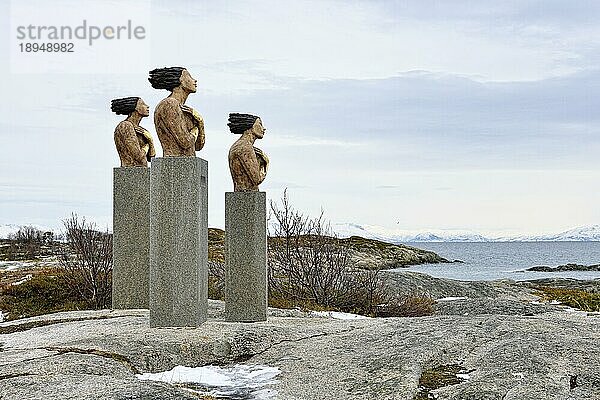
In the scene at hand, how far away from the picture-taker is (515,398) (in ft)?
27.0

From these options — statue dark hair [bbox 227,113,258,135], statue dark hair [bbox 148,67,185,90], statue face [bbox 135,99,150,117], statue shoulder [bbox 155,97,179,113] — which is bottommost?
statue dark hair [bbox 227,113,258,135]

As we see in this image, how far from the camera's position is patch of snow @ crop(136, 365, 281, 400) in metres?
9.19

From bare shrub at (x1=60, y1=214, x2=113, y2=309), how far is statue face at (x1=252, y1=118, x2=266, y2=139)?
816 cm

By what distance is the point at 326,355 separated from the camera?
35.4 ft

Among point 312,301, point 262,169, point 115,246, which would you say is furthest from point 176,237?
point 312,301

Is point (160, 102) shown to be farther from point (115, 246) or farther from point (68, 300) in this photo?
point (68, 300)

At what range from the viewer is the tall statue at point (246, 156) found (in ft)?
47.2

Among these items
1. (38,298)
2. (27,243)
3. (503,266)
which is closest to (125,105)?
(38,298)

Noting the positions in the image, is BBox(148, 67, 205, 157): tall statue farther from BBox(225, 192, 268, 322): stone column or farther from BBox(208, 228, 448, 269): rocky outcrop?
BBox(208, 228, 448, 269): rocky outcrop

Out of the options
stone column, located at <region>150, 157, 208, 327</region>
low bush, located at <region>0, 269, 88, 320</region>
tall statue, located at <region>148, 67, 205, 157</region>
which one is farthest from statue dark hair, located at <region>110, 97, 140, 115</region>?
low bush, located at <region>0, 269, 88, 320</region>

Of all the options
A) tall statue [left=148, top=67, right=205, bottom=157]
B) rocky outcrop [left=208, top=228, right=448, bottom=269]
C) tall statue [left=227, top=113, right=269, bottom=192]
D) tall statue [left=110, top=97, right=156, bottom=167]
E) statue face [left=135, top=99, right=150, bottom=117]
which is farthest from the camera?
rocky outcrop [left=208, top=228, right=448, bottom=269]

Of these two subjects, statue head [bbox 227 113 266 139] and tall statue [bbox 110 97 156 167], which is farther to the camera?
tall statue [bbox 110 97 156 167]

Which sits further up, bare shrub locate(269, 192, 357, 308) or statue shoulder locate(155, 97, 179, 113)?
statue shoulder locate(155, 97, 179, 113)

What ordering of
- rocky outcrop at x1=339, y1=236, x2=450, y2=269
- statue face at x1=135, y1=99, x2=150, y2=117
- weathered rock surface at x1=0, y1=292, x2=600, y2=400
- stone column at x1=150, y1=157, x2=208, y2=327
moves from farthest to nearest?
rocky outcrop at x1=339, y1=236, x2=450, y2=269 → statue face at x1=135, y1=99, x2=150, y2=117 → stone column at x1=150, y1=157, x2=208, y2=327 → weathered rock surface at x1=0, y1=292, x2=600, y2=400
